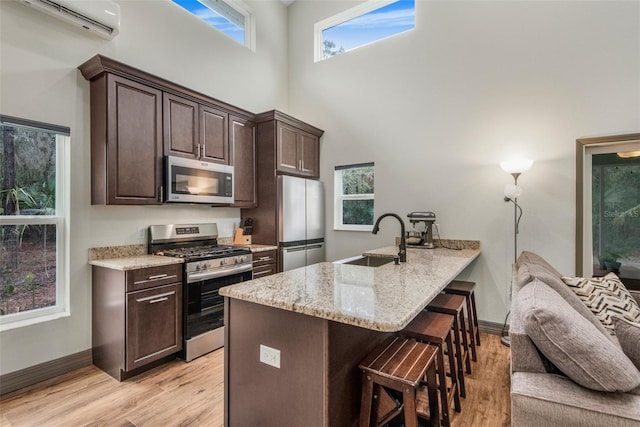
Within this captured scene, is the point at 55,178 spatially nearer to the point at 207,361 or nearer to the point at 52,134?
the point at 52,134

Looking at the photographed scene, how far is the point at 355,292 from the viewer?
1.53 meters

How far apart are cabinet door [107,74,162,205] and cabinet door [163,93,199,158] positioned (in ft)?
0.26

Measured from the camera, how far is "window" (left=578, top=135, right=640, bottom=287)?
2.97 meters

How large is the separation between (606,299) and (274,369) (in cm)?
212

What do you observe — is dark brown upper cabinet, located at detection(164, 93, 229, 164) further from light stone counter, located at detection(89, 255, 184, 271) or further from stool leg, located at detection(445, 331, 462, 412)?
stool leg, located at detection(445, 331, 462, 412)

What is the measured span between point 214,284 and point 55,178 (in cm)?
161

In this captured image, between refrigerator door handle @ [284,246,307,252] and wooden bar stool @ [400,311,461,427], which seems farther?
refrigerator door handle @ [284,246,307,252]

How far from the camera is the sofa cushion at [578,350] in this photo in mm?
1137

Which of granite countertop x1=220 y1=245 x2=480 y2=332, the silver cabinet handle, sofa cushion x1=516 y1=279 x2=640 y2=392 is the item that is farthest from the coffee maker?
sofa cushion x1=516 y1=279 x2=640 y2=392

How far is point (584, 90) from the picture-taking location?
9.95 ft

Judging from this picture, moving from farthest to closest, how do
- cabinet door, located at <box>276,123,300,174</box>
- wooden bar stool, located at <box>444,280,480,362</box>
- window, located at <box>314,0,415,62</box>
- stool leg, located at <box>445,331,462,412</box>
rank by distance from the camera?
1. window, located at <box>314,0,415,62</box>
2. cabinet door, located at <box>276,123,300,174</box>
3. wooden bar stool, located at <box>444,280,480,362</box>
4. stool leg, located at <box>445,331,462,412</box>

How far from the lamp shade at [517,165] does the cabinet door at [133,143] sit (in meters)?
3.40

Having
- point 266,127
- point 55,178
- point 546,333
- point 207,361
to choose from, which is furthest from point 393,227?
point 55,178

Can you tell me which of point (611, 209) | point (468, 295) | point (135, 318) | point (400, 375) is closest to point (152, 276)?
point (135, 318)
